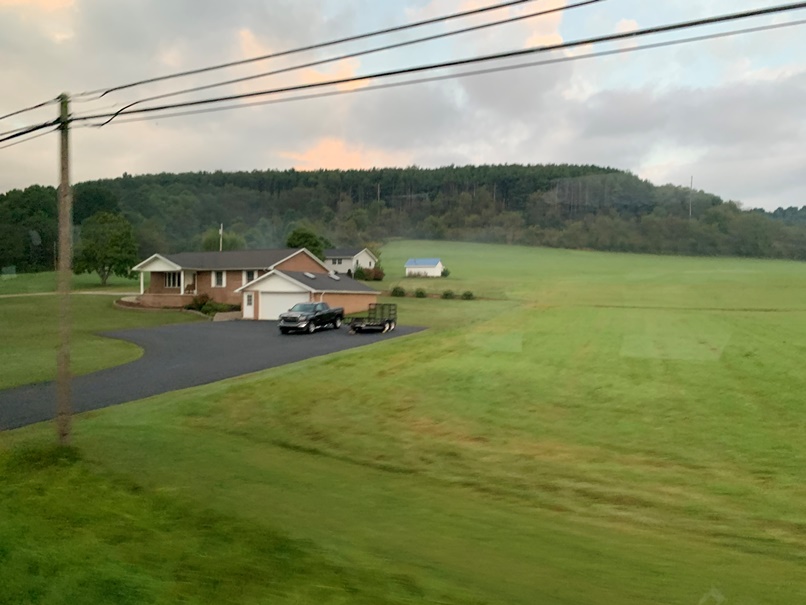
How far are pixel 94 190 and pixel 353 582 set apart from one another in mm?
70452

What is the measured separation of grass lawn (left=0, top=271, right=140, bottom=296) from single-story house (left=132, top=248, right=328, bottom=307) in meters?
10.2

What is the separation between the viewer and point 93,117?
11.0 metres

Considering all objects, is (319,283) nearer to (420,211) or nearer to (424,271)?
(424,271)

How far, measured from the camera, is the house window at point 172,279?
163 ft

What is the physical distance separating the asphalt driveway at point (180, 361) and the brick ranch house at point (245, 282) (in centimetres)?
461

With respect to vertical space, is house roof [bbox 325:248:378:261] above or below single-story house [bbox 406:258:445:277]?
above

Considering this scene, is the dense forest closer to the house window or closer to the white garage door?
the house window

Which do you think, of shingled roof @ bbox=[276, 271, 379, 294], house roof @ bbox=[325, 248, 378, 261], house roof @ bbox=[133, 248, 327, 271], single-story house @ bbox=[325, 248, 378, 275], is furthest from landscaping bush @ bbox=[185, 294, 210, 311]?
house roof @ bbox=[325, 248, 378, 261]

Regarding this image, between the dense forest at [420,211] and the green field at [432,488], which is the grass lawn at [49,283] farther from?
the green field at [432,488]

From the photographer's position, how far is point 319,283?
42844 mm

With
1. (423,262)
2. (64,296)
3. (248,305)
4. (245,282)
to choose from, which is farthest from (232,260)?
(64,296)

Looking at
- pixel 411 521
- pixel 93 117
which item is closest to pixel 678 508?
pixel 411 521

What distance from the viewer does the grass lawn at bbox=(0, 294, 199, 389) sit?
20.4 m

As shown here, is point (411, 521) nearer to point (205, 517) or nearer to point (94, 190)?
point (205, 517)
